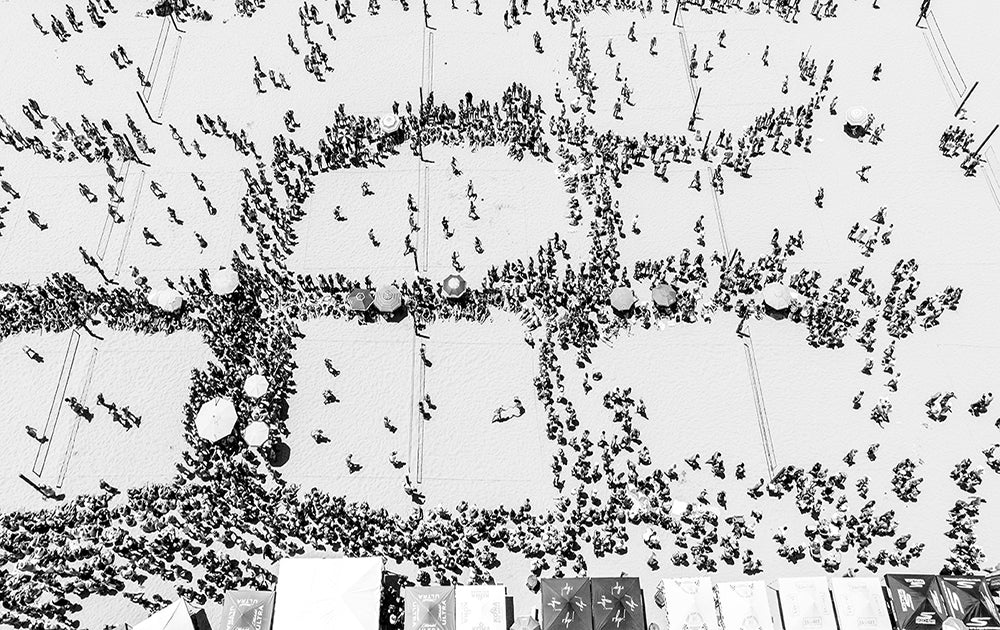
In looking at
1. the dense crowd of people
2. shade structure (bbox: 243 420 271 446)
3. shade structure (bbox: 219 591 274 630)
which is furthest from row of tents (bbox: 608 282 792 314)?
shade structure (bbox: 219 591 274 630)

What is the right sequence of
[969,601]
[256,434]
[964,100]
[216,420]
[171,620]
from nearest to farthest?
[171,620]
[969,601]
[216,420]
[256,434]
[964,100]

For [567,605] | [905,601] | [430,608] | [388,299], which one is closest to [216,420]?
[388,299]

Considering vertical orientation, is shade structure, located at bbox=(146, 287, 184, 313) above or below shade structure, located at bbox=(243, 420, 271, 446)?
above

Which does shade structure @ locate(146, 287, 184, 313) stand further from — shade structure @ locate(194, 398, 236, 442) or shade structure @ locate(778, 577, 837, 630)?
shade structure @ locate(778, 577, 837, 630)

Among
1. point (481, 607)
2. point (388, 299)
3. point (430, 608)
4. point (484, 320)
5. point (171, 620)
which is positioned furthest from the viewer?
point (484, 320)

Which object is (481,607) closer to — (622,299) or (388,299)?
(388,299)

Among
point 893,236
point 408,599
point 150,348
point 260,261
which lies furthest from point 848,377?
point 150,348

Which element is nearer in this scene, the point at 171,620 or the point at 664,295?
the point at 171,620
